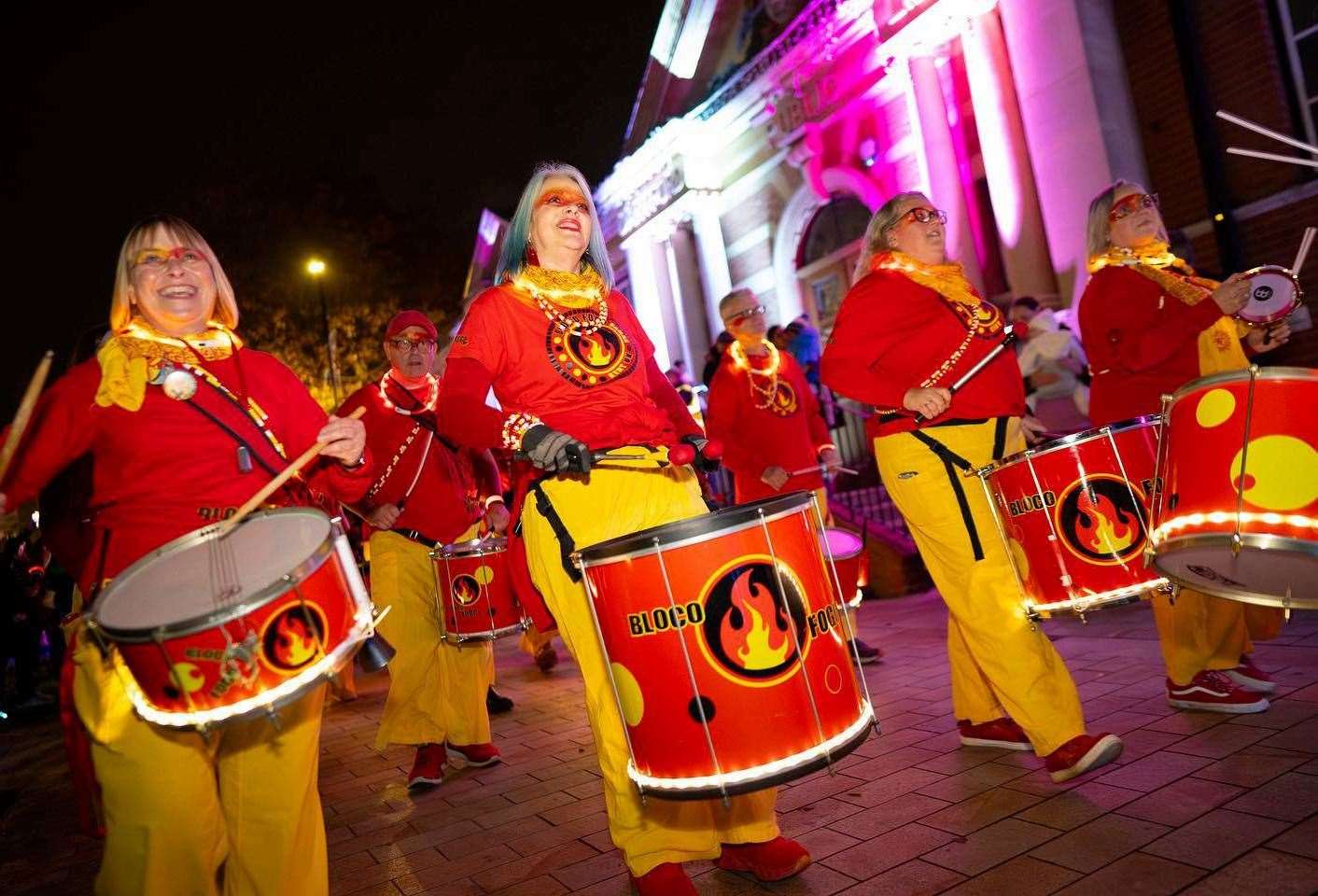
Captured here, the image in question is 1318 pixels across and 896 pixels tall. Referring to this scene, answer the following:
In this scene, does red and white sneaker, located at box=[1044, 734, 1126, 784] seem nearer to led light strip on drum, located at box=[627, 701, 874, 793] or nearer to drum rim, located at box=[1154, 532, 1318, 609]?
drum rim, located at box=[1154, 532, 1318, 609]

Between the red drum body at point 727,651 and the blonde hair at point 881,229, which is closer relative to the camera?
the red drum body at point 727,651

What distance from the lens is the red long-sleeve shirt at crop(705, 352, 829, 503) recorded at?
261 inches

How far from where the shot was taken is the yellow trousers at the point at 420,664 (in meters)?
5.15

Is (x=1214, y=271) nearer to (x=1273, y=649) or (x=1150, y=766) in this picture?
(x=1273, y=649)

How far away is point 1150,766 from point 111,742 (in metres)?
3.45

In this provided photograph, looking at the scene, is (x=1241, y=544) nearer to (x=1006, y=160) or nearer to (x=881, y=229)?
(x=881, y=229)

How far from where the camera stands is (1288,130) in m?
9.70

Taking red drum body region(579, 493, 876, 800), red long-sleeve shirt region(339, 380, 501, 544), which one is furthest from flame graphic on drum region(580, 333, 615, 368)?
red long-sleeve shirt region(339, 380, 501, 544)

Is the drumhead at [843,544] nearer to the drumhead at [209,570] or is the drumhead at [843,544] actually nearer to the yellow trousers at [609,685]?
the yellow trousers at [609,685]

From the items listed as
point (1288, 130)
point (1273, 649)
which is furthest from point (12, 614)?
point (1288, 130)

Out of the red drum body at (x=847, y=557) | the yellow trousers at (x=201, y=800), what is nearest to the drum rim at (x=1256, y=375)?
the yellow trousers at (x=201, y=800)

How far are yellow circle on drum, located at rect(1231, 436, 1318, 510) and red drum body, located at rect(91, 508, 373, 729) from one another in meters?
2.44

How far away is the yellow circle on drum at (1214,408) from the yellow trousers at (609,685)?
163 centimetres

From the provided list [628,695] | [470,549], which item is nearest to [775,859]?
[628,695]
